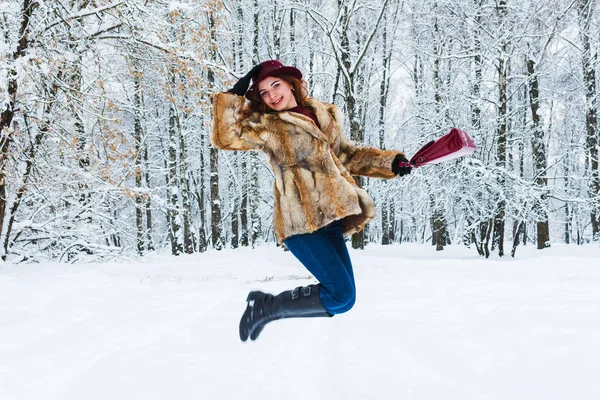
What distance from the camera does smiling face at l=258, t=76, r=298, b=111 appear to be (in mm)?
2465

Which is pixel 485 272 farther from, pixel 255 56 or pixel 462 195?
pixel 255 56

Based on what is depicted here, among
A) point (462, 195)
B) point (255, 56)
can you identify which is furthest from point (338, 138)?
point (255, 56)

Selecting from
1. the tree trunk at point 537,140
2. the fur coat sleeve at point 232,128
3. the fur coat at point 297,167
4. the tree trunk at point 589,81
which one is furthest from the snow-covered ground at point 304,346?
the tree trunk at point 589,81

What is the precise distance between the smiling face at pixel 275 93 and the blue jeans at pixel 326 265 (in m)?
0.75

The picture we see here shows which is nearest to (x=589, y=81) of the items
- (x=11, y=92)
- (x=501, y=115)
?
(x=501, y=115)

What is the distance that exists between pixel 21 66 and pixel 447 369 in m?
4.94

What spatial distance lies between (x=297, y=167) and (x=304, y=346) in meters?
1.33

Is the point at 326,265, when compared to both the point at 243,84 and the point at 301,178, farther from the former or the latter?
the point at 243,84

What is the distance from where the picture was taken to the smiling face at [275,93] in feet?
8.09

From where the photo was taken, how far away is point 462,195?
11078 millimetres

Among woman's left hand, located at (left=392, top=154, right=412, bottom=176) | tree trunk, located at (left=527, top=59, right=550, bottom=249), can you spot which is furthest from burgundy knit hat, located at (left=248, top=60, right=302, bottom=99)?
tree trunk, located at (left=527, top=59, right=550, bottom=249)

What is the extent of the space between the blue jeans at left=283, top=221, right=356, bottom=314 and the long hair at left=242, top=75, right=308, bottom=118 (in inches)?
30.7

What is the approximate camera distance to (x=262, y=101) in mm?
2568

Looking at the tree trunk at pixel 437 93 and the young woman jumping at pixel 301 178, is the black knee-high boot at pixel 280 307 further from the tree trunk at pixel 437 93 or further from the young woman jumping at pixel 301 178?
the tree trunk at pixel 437 93
